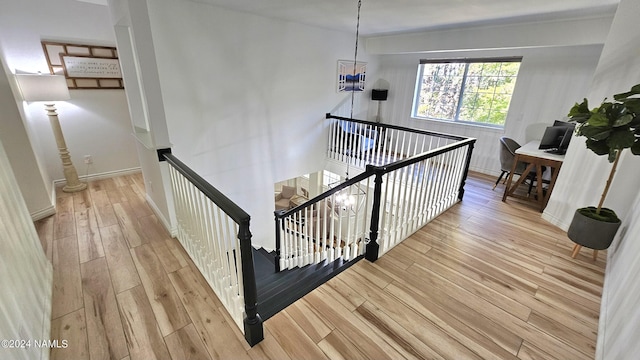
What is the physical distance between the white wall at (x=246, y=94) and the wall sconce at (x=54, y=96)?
1.31m

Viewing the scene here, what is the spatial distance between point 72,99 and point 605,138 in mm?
6307

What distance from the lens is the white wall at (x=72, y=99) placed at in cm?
A: 342

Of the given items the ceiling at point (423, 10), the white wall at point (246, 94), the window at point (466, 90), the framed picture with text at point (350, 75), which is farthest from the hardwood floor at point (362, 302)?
the framed picture with text at point (350, 75)

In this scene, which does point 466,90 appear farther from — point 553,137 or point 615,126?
point 615,126

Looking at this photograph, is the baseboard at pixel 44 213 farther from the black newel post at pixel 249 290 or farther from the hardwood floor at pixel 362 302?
the black newel post at pixel 249 290

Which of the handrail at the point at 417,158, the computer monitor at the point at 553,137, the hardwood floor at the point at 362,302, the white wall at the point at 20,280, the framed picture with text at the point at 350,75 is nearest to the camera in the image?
the white wall at the point at 20,280

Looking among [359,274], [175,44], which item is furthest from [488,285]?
[175,44]

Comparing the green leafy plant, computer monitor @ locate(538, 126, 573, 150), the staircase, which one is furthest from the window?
the staircase

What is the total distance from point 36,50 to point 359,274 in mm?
5112

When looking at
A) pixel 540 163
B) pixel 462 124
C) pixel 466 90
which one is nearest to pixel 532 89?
pixel 466 90

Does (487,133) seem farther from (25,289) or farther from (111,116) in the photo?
(111,116)

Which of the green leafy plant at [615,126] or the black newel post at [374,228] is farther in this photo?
the black newel post at [374,228]

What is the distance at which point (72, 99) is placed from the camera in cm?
397

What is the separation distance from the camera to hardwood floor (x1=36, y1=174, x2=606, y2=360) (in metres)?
1.66
